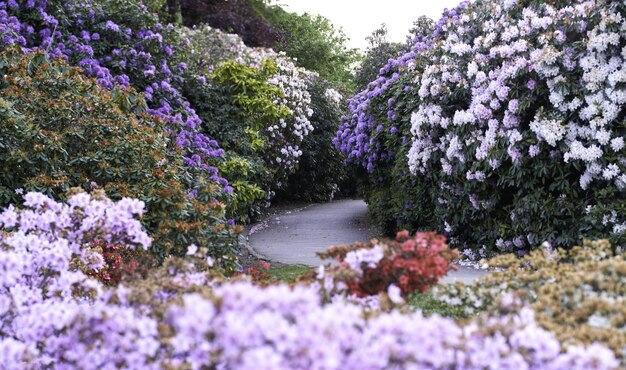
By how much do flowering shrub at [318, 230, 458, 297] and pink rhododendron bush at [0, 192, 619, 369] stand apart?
18 cm

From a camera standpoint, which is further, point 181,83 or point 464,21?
point 181,83

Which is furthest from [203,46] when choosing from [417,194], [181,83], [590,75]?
[590,75]

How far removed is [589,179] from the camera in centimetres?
595

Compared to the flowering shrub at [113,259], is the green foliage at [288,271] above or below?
below

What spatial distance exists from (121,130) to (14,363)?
12.0ft

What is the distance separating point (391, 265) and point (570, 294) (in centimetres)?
64

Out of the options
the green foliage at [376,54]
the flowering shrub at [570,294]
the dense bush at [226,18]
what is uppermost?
the dense bush at [226,18]

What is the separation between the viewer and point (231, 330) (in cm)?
172

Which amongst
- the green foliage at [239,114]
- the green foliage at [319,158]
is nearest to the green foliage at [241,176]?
the green foliage at [239,114]

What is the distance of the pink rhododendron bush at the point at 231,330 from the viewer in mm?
1735

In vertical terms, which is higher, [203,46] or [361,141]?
[203,46]

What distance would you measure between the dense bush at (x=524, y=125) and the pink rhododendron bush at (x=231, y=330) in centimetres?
389

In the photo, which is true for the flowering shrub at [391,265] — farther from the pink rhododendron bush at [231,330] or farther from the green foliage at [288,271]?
the green foliage at [288,271]

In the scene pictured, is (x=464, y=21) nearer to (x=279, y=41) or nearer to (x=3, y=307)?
(x=3, y=307)
